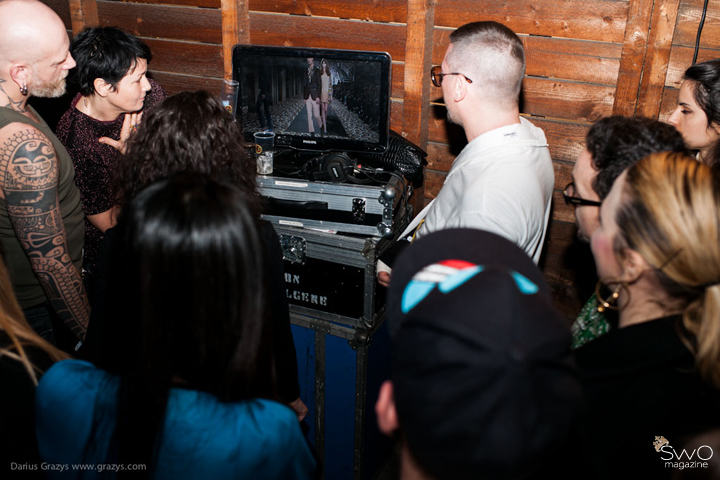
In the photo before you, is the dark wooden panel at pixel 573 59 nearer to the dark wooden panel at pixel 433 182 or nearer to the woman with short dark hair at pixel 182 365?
the dark wooden panel at pixel 433 182

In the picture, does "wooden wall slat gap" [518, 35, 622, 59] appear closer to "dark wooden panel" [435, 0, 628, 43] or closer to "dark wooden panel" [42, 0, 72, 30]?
"dark wooden panel" [435, 0, 628, 43]

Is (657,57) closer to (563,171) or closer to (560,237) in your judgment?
(563,171)

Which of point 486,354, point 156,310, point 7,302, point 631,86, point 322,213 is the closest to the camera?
point 486,354

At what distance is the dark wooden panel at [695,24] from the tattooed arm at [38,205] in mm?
2895

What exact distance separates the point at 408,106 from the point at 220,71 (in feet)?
4.32

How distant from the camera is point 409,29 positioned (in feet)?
9.66

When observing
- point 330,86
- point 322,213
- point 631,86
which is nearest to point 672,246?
point 322,213

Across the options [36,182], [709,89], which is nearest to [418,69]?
[709,89]

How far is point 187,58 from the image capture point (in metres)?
3.56

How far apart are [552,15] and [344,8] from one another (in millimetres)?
1158

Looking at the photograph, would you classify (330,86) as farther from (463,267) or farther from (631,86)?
(463,267)

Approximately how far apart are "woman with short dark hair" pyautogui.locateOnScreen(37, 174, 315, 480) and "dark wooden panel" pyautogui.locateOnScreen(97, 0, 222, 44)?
8.73 ft

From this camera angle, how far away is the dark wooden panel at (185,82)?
356cm

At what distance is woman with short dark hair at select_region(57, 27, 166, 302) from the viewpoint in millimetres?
2422
